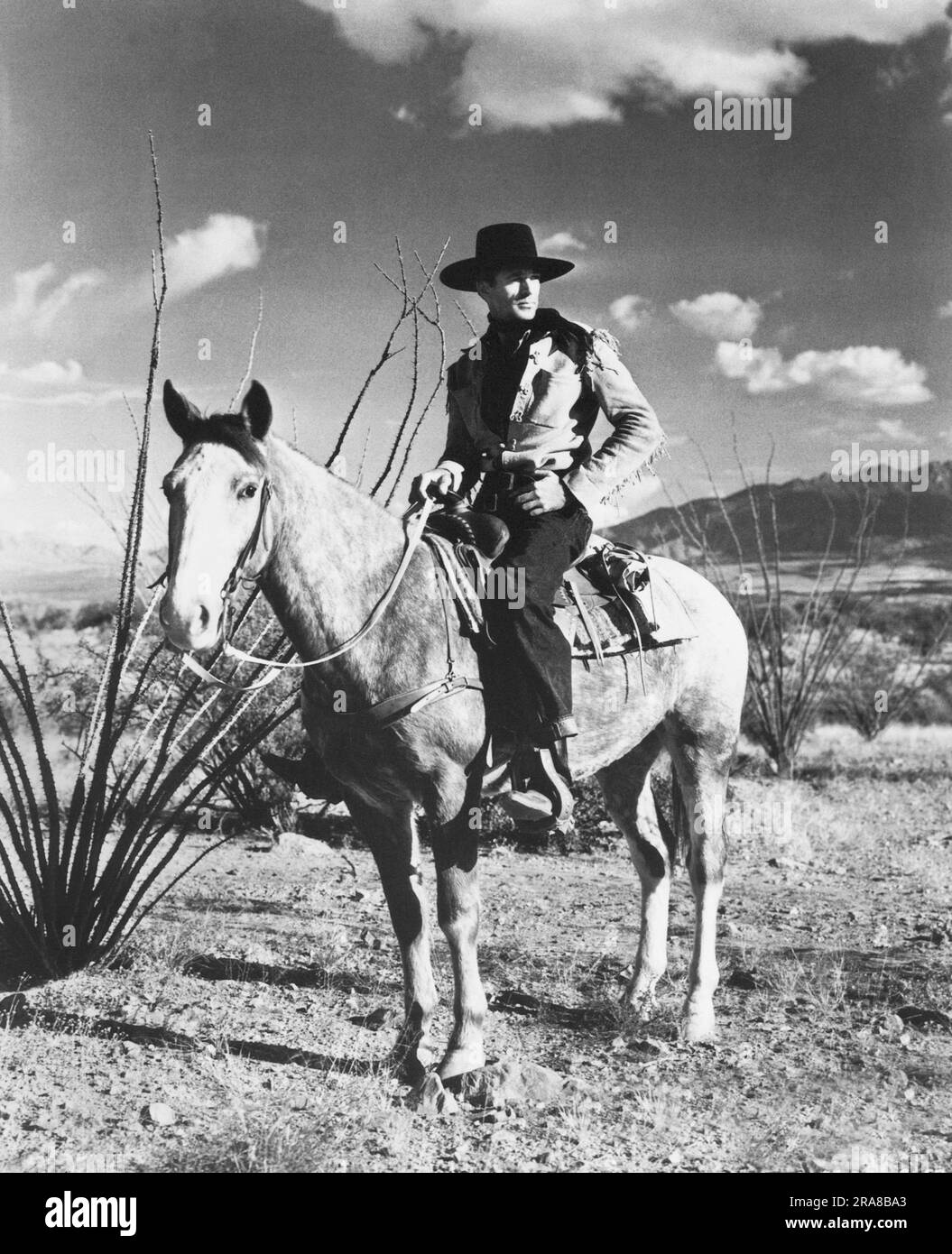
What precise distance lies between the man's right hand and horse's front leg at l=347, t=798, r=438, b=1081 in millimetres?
1182

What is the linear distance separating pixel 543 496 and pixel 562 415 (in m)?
0.43

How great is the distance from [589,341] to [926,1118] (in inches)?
124

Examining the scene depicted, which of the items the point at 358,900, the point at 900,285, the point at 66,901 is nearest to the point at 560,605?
the point at 66,901

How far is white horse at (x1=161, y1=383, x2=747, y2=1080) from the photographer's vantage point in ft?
10.1

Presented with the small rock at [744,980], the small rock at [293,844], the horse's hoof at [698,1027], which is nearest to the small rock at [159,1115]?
the horse's hoof at [698,1027]

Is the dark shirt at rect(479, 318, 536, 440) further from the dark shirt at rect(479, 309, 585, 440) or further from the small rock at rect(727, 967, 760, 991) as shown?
the small rock at rect(727, 967, 760, 991)

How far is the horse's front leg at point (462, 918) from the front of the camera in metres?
3.70

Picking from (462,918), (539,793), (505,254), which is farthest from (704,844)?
(505,254)

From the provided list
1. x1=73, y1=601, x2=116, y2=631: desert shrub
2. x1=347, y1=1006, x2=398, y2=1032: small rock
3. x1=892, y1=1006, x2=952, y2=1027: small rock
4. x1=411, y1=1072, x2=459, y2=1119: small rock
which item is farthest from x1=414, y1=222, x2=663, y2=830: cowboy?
x1=73, y1=601, x2=116, y2=631: desert shrub

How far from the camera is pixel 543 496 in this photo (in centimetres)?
400

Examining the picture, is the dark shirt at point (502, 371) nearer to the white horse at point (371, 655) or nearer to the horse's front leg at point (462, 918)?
the white horse at point (371, 655)

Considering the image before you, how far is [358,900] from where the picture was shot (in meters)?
6.79

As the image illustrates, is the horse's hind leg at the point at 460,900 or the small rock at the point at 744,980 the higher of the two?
the horse's hind leg at the point at 460,900

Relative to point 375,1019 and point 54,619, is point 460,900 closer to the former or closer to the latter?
point 375,1019
